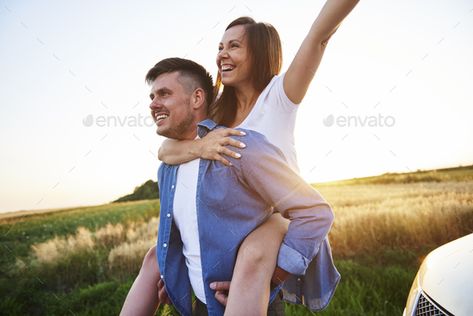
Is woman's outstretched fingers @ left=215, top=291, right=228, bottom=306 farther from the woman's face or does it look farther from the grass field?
the grass field

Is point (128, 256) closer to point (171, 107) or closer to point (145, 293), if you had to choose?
point (145, 293)

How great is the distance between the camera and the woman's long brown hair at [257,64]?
7.80 ft

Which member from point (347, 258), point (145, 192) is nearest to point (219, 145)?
point (347, 258)

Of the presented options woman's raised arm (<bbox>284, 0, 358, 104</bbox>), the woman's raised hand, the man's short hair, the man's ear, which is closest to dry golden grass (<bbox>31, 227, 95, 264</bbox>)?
the man's short hair

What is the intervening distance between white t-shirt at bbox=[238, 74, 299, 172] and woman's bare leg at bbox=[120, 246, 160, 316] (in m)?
0.92

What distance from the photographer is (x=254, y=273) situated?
1619mm

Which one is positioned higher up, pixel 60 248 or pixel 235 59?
pixel 235 59

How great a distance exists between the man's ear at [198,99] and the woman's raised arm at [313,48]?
55cm

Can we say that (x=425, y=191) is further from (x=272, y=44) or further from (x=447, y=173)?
(x=272, y=44)

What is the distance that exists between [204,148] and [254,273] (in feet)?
2.06

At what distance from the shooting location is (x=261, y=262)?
1637 millimetres

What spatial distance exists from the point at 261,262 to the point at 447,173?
6.72m

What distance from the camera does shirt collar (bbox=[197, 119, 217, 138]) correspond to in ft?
6.78

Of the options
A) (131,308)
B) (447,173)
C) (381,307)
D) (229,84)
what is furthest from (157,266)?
(447,173)
